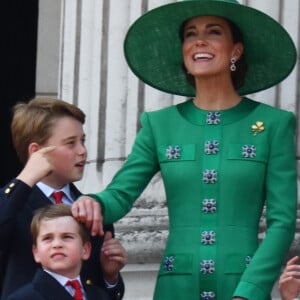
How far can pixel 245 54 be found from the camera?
6.53 m

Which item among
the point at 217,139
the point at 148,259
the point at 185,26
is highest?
the point at 185,26

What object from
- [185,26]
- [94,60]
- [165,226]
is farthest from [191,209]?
[94,60]

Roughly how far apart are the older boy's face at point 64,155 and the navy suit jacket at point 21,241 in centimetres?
9

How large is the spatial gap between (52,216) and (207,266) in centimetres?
57

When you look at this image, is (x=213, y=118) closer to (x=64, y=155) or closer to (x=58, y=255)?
(x=64, y=155)

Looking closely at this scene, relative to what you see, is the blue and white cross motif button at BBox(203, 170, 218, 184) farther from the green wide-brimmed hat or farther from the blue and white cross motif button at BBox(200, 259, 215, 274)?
the green wide-brimmed hat

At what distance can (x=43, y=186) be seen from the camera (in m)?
6.43

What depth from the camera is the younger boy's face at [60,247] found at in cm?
605

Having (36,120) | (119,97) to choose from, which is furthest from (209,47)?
(119,97)

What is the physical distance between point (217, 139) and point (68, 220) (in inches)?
24.8

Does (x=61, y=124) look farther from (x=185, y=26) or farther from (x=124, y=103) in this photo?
(x=124, y=103)

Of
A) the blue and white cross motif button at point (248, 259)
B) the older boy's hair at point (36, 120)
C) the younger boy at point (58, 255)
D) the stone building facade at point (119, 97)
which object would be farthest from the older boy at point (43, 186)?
the stone building facade at point (119, 97)

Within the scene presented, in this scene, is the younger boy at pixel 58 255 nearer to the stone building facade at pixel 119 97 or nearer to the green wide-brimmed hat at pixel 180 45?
the green wide-brimmed hat at pixel 180 45

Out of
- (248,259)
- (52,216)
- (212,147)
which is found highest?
(212,147)
